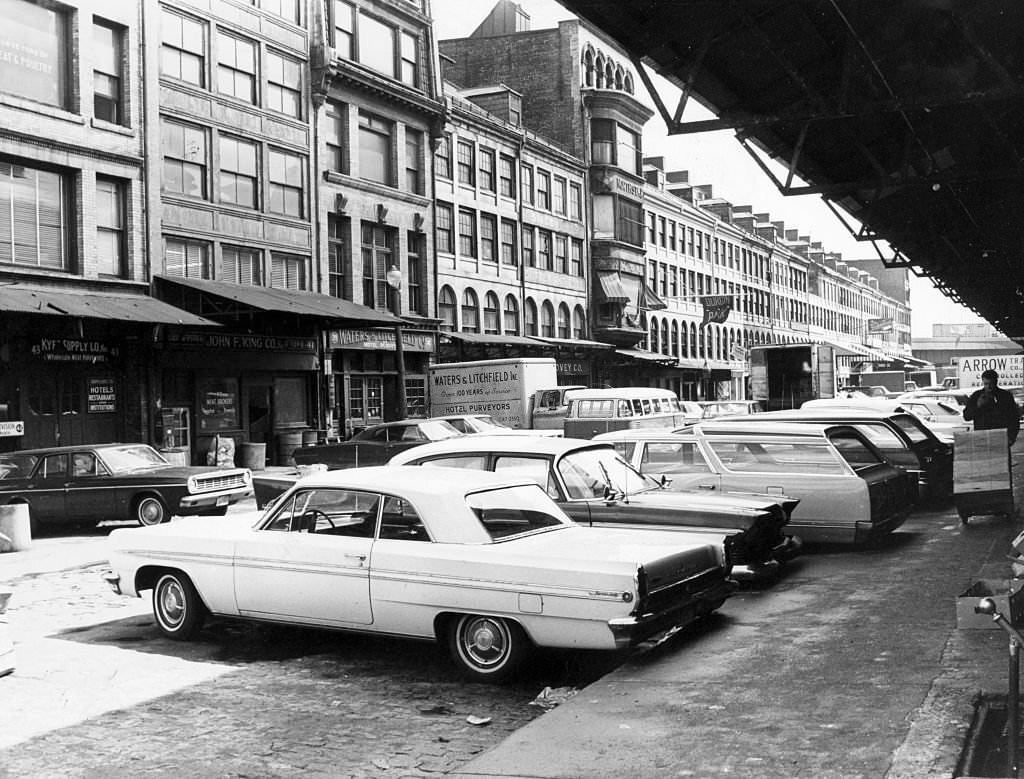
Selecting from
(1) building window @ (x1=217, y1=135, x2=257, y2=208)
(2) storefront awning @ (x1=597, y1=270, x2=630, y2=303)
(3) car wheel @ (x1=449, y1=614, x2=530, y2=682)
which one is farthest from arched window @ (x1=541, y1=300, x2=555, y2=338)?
(3) car wheel @ (x1=449, y1=614, x2=530, y2=682)

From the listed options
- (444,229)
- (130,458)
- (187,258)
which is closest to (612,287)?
(444,229)

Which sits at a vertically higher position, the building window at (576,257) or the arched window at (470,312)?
the building window at (576,257)

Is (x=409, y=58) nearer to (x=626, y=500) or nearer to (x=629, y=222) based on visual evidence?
(x=629, y=222)

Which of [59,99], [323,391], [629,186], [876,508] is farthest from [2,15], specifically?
[629,186]

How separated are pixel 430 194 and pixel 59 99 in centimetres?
1609

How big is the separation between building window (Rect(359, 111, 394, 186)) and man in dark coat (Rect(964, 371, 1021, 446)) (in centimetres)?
2485

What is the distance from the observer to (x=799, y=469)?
1169 cm

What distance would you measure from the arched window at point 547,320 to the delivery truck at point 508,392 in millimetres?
12629

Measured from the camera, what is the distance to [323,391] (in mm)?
32656

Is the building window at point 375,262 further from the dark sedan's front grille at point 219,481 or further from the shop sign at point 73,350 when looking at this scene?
the dark sedan's front grille at point 219,481

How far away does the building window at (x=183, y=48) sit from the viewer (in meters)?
27.7

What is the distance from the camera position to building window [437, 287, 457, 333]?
3956 centimetres

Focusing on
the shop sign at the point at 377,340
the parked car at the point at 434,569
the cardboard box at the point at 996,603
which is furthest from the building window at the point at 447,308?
the cardboard box at the point at 996,603

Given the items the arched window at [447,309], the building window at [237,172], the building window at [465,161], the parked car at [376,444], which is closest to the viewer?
the parked car at [376,444]
